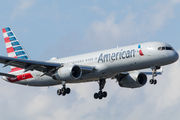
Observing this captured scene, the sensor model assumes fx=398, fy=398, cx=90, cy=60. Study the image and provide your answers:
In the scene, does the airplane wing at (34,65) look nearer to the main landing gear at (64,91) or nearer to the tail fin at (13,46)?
the main landing gear at (64,91)

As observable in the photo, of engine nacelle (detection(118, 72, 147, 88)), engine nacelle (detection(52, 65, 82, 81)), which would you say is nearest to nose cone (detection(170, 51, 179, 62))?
engine nacelle (detection(118, 72, 147, 88))

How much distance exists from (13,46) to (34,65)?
14.5 metres

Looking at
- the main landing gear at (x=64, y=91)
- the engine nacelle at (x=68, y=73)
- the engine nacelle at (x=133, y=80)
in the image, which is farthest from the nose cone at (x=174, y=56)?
the main landing gear at (x=64, y=91)

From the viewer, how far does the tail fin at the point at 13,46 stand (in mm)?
60856

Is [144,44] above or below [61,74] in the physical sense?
above

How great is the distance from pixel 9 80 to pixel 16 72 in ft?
5.66

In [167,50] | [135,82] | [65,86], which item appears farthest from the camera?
[135,82]

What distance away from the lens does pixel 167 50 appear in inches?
1804

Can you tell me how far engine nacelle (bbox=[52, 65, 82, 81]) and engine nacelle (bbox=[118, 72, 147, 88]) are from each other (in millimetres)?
10339

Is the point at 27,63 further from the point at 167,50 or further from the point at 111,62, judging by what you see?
the point at 167,50

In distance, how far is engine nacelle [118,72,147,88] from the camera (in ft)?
182

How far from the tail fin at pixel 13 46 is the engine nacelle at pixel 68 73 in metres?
13.4

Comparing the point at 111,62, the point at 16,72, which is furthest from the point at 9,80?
the point at 111,62

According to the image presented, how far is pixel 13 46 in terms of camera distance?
62281mm
